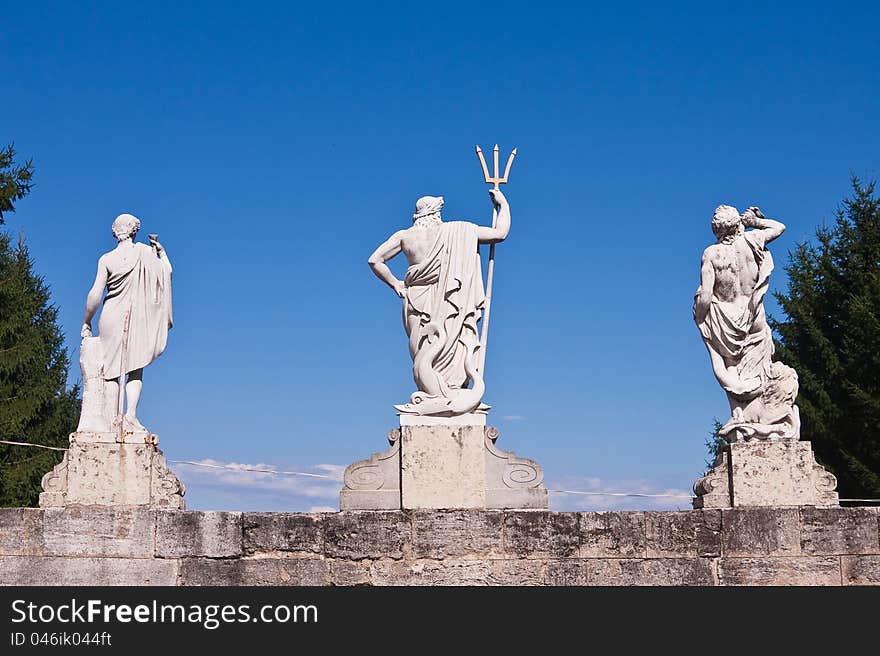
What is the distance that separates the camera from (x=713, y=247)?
36.7 ft

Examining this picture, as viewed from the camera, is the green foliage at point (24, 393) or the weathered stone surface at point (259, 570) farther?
the green foliage at point (24, 393)

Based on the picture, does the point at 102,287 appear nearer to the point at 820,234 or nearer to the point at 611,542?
the point at 611,542

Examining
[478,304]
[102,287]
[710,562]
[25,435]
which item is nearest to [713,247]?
[478,304]

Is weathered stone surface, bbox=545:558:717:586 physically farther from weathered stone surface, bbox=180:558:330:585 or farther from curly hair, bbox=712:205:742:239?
curly hair, bbox=712:205:742:239

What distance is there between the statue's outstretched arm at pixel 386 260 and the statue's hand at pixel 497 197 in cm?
102

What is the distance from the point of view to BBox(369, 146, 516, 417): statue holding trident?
10977mm

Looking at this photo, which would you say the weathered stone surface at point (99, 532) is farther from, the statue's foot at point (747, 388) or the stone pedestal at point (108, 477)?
the statue's foot at point (747, 388)

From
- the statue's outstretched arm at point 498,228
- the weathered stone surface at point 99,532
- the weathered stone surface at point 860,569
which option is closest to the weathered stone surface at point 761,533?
the weathered stone surface at point 860,569

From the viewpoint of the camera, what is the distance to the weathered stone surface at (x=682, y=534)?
34.7 feet

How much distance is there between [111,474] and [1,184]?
1359 centimetres

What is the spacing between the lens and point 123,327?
1119 cm

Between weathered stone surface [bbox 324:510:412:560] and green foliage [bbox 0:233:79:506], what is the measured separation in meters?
15.2

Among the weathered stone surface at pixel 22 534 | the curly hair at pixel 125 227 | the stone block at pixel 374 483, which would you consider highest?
the curly hair at pixel 125 227

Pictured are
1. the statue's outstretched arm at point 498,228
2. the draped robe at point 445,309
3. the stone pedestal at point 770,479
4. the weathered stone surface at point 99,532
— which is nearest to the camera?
the weathered stone surface at point 99,532
